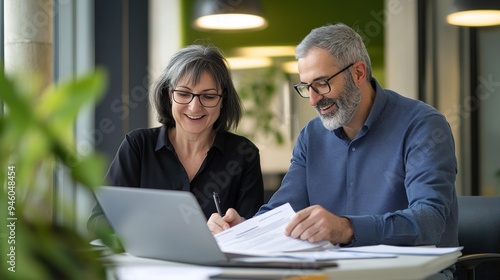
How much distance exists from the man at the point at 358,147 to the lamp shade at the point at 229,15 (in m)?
2.29

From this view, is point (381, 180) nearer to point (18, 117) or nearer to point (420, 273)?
point (420, 273)

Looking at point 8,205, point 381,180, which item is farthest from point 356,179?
point 8,205

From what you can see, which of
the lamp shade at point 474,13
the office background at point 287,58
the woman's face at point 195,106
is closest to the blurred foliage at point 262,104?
the office background at point 287,58

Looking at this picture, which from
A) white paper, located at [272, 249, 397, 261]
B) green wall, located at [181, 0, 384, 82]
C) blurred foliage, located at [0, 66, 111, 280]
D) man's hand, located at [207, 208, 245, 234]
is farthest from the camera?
green wall, located at [181, 0, 384, 82]

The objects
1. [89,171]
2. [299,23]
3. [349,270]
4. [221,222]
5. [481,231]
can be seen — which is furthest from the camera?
[299,23]

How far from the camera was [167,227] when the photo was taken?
148cm

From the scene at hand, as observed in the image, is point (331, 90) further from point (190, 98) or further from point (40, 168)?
point (40, 168)

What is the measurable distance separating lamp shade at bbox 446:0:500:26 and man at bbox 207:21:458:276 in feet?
6.55

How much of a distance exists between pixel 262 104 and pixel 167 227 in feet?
10.6

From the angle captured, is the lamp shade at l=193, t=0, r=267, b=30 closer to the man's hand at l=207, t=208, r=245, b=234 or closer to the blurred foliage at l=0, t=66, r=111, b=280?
the man's hand at l=207, t=208, r=245, b=234

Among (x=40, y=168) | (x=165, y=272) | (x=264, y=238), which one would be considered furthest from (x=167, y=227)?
(x=40, y=168)

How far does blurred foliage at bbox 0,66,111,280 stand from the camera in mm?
295

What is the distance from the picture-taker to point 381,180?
7.33 feet

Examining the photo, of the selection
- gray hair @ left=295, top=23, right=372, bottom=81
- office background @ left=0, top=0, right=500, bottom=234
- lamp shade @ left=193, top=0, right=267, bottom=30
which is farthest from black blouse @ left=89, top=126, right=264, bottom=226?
lamp shade @ left=193, top=0, right=267, bottom=30
